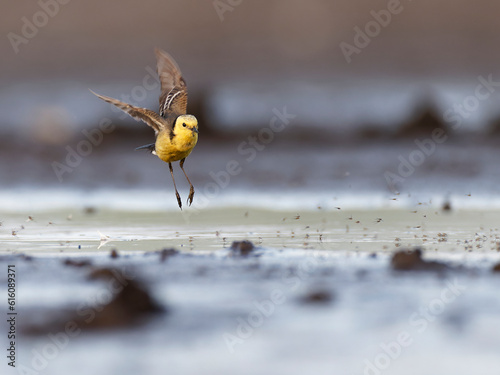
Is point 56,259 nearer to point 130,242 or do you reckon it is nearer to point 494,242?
point 130,242

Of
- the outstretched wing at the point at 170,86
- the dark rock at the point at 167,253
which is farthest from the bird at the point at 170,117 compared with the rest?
the dark rock at the point at 167,253

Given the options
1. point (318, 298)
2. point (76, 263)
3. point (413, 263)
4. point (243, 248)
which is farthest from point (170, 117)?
point (318, 298)

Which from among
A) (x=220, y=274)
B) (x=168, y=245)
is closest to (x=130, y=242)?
(x=168, y=245)

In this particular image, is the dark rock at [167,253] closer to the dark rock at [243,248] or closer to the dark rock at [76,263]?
the dark rock at [243,248]

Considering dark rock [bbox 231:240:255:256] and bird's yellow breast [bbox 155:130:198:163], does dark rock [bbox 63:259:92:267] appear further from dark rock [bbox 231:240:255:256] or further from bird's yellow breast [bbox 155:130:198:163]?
bird's yellow breast [bbox 155:130:198:163]

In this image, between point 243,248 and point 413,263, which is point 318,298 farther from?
point 243,248

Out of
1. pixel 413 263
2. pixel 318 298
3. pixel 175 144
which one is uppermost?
pixel 175 144
